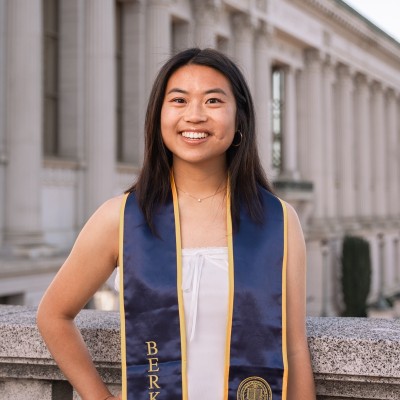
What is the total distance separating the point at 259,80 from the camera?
44094 millimetres

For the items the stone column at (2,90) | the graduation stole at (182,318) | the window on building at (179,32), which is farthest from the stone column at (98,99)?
the graduation stole at (182,318)

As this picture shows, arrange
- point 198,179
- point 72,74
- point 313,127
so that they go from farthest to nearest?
point 313,127
point 72,74
point 198,179

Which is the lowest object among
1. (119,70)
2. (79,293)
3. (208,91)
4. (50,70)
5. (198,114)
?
(79,293)

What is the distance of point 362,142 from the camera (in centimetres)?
6581

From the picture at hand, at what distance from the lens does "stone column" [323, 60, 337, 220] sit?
56000 mm

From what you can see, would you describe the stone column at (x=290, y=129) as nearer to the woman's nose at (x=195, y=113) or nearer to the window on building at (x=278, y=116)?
the window on building at (x=278, y=116)

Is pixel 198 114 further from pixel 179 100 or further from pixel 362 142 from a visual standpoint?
pixel 362 142

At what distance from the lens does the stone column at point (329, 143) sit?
56000 millimetres

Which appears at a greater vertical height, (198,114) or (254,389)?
(198,114)

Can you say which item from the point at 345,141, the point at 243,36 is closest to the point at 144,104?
the point at 243,36

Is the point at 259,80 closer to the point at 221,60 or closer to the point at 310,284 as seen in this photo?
the point at 310,284

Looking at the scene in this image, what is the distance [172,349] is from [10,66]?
22.3 metres

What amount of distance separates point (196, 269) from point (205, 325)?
0.85 ft

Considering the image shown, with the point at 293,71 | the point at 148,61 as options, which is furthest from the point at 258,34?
the point at 148,61
